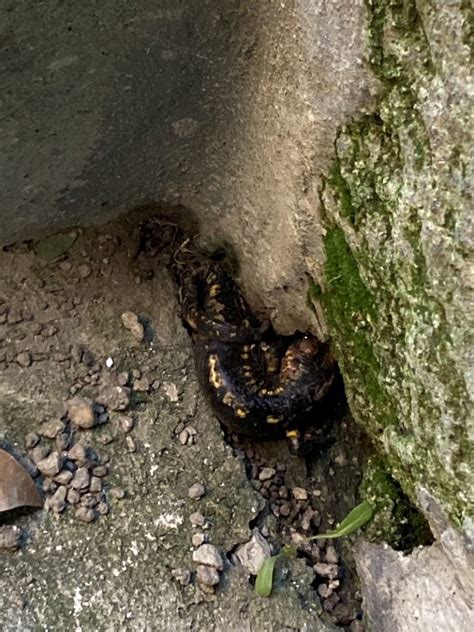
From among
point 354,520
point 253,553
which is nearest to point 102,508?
point 253,553

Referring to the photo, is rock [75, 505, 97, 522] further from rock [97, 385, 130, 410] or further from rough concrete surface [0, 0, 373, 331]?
rough concrete surface [0, 0, 373, 331]

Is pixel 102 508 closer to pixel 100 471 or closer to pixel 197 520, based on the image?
pixel 100 471

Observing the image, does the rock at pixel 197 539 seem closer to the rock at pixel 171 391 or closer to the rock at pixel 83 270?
the rock at pixel 171 391

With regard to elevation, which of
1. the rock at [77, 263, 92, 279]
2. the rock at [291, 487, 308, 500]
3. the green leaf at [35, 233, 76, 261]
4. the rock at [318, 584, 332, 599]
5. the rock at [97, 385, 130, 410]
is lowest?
the rock at [318, 584, 332, 599]

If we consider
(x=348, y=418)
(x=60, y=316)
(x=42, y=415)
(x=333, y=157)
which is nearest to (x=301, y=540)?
(x=348, y=418)

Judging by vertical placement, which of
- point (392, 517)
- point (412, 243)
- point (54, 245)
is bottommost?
point (392, 517)

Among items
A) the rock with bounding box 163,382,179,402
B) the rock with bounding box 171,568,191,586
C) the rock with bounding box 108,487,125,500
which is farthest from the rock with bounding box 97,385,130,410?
the rock with bounding box 171,568,191,586
